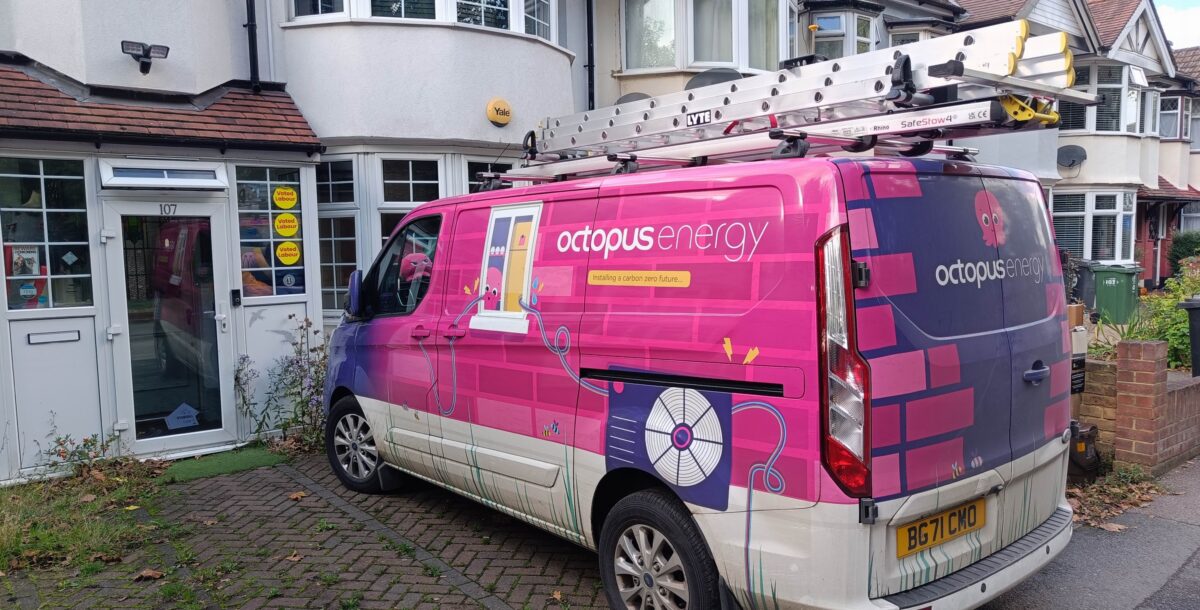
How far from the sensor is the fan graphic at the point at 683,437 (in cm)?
363

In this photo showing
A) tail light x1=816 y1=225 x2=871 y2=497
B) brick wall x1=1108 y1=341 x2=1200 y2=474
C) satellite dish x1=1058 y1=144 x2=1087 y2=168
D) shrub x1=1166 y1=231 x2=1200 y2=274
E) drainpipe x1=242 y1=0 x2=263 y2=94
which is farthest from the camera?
shrub x1=1166 y1=231 x2=1200 y2=274

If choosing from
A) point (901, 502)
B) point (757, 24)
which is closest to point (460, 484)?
point (901, 502)

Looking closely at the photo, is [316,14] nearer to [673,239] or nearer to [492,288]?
[492,288]

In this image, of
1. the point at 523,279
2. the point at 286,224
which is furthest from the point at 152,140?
the point at 523,279

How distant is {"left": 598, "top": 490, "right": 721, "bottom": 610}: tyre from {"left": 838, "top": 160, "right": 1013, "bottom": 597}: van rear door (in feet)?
2.47

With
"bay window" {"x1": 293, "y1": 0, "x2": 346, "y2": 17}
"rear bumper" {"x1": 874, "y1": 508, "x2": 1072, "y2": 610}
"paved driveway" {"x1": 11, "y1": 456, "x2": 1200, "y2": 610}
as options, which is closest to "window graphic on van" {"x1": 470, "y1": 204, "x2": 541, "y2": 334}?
"paved driveway" {"x1": 11, "y1": 456, "x2": 1200, "y2": 610}

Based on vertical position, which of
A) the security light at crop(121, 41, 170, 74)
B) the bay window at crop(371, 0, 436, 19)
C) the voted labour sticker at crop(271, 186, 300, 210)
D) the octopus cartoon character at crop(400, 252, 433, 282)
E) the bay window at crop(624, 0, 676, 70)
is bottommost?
the octopus cartoon character at crop(400, 252, 433, 282)

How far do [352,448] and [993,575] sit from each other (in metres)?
4.50

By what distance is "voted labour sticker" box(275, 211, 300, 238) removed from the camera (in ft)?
26.9

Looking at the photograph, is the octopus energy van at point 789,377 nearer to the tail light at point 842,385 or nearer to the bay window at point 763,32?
the tail light at point 842,385

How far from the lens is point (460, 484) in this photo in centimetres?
535

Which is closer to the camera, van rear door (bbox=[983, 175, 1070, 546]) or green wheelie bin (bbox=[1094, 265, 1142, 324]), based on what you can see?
van rear door (bbox=[983, 175, 1070, 546])

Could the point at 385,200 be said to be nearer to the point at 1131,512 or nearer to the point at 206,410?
the point at 206,410

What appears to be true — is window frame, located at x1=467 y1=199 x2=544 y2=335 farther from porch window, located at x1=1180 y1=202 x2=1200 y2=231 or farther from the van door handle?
porch window, located at x1=1180 y1=202 x2=1200 y2=231
